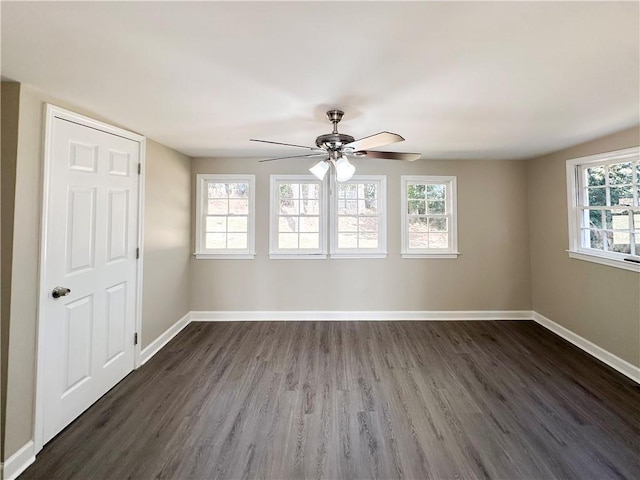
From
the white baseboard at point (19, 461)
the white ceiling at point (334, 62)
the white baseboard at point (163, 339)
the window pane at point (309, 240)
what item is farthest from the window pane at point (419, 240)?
the white baseboard at point (19, 461)

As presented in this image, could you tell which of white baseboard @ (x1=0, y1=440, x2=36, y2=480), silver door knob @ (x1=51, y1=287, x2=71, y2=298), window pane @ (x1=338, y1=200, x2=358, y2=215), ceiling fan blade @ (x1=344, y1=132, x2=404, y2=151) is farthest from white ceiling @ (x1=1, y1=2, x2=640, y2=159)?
white baseboard @ (x1=0, y1=440, x2=36, y2=480)

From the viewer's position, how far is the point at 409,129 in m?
2.73

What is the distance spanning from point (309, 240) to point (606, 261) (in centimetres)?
343

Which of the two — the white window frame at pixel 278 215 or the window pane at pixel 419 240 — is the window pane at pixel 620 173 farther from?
the white window frame at pixel 278 215

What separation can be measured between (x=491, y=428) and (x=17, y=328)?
Result: 3.25 metres

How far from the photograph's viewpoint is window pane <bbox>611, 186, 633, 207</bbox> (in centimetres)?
287

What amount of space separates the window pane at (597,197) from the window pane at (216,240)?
4704mm

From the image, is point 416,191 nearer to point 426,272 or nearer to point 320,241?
point 426,272

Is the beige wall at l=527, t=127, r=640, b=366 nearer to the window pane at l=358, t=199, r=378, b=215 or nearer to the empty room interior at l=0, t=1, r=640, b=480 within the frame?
the empty room interior at l=0, t=1, r=640, b=480

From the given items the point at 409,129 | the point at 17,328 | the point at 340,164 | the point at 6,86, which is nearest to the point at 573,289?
the point at 409,129

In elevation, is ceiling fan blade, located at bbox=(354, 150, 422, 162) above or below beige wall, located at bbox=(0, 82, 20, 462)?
above

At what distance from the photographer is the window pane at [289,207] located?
166 inches

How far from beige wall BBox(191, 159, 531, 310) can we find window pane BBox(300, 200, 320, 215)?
62 cm

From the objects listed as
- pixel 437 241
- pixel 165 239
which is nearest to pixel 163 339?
pixel 165 239
